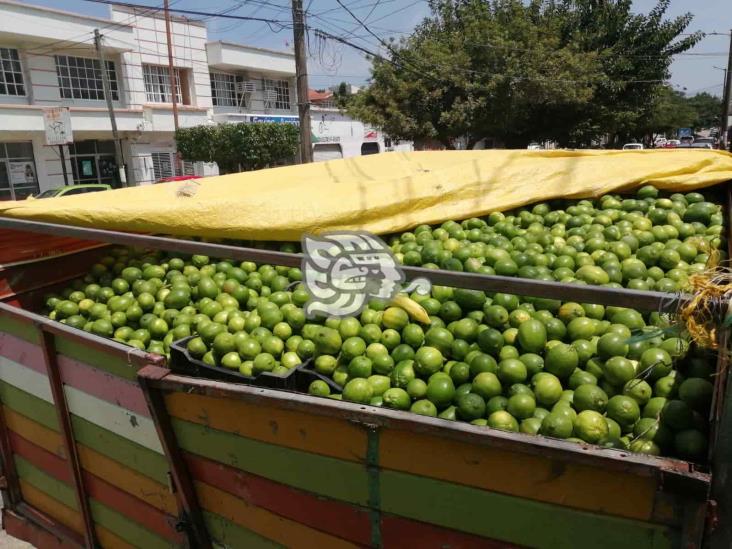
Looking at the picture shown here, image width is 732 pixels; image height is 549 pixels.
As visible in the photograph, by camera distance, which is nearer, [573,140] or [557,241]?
[557,241]

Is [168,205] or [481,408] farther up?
[168,205]

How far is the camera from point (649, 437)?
84.6 inches

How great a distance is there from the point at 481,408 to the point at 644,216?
289 centimetres

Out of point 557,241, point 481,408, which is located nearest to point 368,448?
point 481,408

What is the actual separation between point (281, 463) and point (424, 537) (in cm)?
64

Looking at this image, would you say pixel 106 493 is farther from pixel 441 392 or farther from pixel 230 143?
pixel 230 143

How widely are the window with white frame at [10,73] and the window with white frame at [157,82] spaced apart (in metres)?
6.09

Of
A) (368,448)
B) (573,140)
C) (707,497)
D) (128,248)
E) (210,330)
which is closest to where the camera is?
(707,497)

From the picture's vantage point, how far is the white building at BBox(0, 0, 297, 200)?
22.7 metres

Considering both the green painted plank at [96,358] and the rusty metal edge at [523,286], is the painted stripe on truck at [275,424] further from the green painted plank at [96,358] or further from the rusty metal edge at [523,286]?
the rusty metal edge at [523,286]

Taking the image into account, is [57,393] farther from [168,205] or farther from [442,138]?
[442,138]

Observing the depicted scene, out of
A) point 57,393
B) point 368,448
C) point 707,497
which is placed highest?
point 707,497

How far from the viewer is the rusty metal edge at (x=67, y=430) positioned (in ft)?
10.0

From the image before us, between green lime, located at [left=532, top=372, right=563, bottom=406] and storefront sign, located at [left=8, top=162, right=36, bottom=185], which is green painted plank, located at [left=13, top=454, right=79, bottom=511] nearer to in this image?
green lime, located at [left=532, top=372, right=563, bottom=406]
